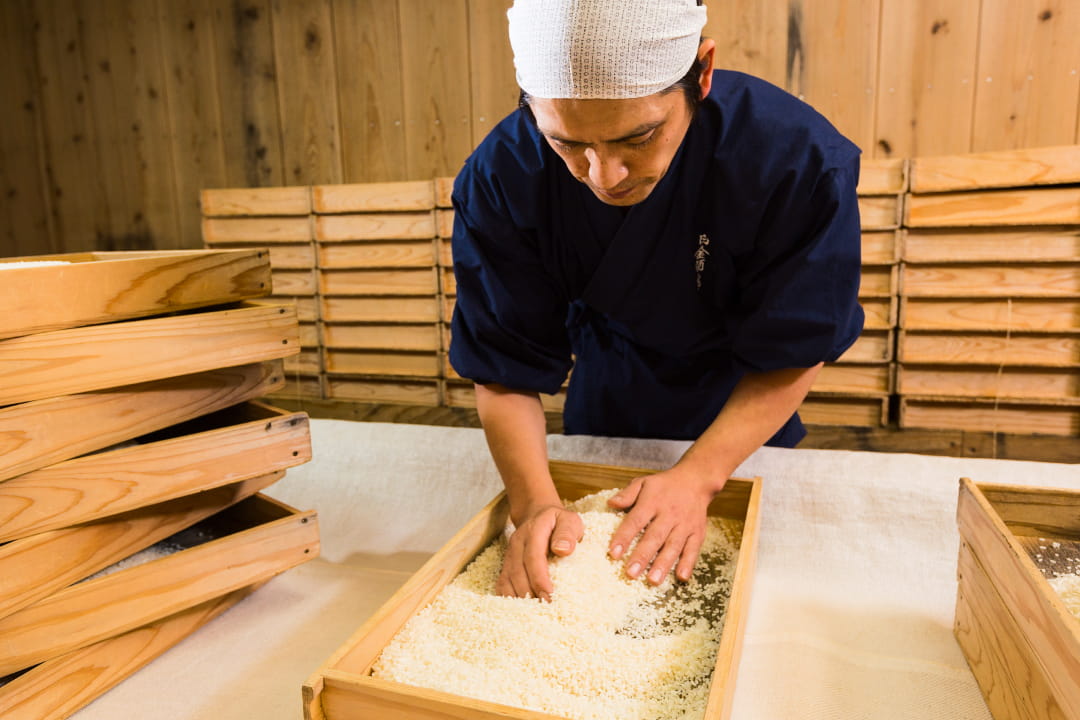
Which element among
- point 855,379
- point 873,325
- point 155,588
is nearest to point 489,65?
point 873,325

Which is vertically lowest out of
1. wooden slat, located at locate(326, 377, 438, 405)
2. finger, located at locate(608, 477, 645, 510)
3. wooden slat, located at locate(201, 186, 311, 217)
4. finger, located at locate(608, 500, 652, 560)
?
wooden slat, located at locate(326, 377, 438, 405)

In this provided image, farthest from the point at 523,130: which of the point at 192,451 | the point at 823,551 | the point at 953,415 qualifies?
the point at 953,415

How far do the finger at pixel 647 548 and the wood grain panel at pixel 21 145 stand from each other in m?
5.03

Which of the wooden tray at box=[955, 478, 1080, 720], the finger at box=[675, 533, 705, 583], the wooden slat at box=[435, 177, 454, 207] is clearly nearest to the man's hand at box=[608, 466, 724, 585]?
the finger at box=[675, 533, 705, 583]

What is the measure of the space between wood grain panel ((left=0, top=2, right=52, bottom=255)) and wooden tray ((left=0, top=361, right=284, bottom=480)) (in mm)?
4530

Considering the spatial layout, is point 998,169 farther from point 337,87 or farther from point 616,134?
point 337,87

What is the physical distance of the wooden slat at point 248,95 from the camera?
4043 mm

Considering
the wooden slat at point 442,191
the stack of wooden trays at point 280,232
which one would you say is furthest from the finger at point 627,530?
the stack of wooden trays at point 280,232

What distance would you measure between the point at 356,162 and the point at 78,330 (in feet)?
10.9

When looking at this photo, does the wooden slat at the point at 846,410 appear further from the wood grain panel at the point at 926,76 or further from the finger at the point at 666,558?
the finger at the point at 666,558

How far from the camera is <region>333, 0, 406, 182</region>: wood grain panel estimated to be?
3.84 metres

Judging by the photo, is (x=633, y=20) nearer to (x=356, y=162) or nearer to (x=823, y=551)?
(x=823, y=551)

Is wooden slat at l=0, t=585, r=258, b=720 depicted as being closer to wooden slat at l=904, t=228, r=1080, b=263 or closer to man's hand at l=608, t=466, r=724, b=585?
man's hand at l=608, t=466, r=724, b=585

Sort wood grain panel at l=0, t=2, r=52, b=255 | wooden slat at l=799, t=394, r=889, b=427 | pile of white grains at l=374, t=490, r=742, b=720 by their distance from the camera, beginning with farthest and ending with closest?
wood grain panel at l=0, t=2, r=52, b=255 → wooden slat at l=799, t=394, r=889, b=427 → pile of white grains at l=374, t=490, r=742, b=720
